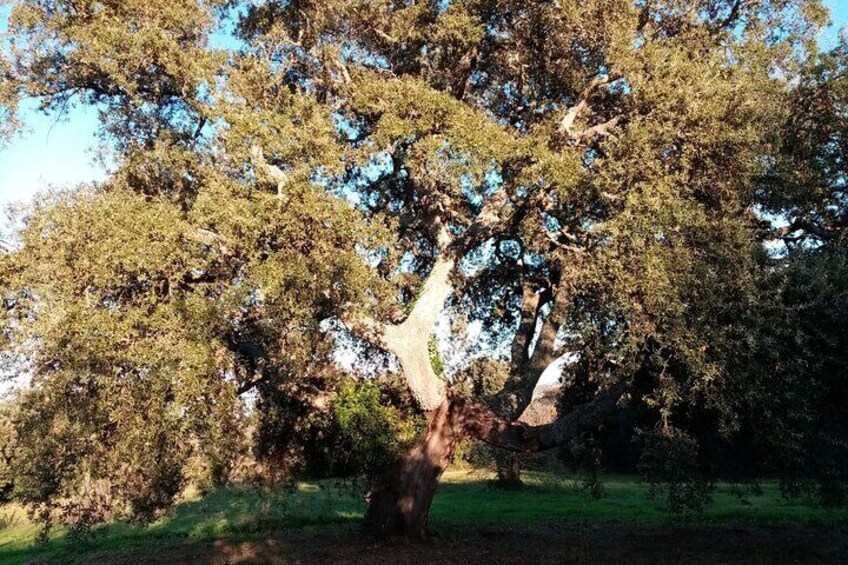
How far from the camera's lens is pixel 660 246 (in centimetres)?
1209

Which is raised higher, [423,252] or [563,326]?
[423,252]

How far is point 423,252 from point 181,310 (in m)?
9.34

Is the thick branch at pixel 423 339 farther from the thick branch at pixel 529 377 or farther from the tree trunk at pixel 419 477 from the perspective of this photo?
the thick branch at pixel 529 377

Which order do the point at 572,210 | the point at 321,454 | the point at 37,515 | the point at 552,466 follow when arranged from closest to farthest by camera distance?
the point at 37,515, the point at 572,210, the point at 321,454, the point at 552,466

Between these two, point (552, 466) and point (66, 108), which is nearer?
point (66, 108)

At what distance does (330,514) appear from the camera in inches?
968

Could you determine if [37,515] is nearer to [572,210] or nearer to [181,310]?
[181,310]

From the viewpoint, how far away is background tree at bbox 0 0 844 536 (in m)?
11.6

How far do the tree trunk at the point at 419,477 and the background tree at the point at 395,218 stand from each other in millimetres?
59

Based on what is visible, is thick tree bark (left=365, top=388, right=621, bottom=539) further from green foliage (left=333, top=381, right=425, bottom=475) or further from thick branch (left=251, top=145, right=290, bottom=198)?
thick branch (left=251, top=145, right=290, bottom=198)

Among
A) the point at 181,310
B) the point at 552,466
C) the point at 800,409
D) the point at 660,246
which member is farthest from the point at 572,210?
the point at 552,466

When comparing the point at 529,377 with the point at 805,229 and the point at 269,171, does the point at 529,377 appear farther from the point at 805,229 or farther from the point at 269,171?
the point at 269,171

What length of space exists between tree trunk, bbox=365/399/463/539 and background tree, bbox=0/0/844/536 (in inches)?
2.3

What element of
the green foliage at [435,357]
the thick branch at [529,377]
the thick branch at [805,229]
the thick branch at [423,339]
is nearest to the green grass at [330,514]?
the thick branch at [423,339]
